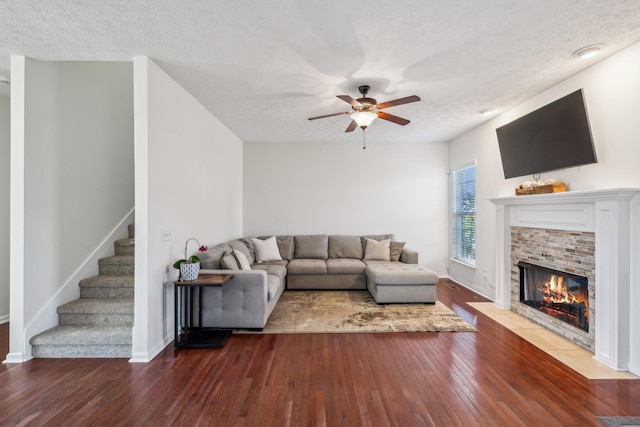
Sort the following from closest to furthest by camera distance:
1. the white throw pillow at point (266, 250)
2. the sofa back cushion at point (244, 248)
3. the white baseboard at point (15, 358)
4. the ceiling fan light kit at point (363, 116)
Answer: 1. the white baseboard at point (15, 358)
2. the ceiling fan light kit at point (363, 116)
3. the sofa back cushion at point (244, 248)
4. the white throw pillow at point (266, 250)

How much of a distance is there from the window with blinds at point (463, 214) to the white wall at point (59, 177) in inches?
217

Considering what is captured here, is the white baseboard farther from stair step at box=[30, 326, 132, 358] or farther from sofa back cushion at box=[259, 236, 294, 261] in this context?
sofa back cushion at box=[259, 236, 294, 261]

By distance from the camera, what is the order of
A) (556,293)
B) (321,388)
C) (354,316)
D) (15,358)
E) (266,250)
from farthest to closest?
(266,250) < (354,316) < (556,293) < (15,358) < (321,388)

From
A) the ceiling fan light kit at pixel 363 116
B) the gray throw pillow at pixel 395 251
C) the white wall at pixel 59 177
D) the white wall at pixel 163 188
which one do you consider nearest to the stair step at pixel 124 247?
the white wall at pixel 59 177

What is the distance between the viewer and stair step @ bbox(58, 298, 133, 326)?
2.98 m

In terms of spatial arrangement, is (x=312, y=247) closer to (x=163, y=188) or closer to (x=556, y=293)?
(x=163, y=188)

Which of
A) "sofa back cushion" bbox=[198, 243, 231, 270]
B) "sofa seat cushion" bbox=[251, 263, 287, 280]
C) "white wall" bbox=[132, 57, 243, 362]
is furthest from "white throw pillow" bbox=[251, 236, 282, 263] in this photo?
"sofa back cushion" bbox=[198, 243, 231, 270]

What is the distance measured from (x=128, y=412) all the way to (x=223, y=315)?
1.36 m

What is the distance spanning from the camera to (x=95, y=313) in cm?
300

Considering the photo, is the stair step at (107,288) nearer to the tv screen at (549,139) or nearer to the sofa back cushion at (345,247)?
the sofa back cushion at (345,247)

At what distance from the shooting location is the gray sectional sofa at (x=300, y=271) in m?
3.34

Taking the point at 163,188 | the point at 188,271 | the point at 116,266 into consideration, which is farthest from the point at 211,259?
the point at 116,266

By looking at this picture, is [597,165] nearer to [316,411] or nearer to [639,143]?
[639,143]

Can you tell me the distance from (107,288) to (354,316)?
286 centimetres
